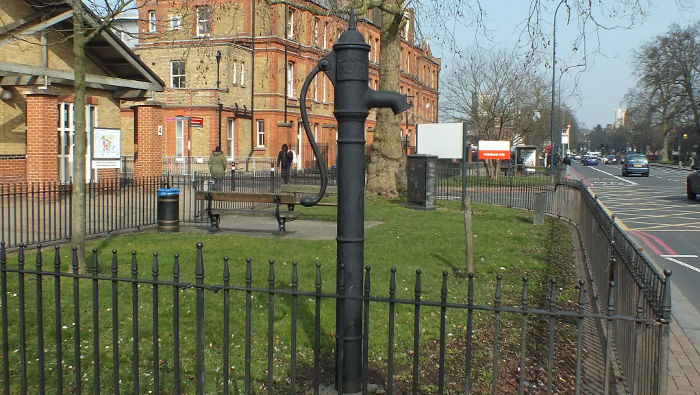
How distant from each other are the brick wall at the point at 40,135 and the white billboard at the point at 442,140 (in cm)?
1113

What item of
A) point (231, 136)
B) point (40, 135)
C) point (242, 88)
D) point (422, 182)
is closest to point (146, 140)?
point (40, 135)

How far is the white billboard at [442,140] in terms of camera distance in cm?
2031

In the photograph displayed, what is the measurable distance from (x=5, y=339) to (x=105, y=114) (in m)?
20.0

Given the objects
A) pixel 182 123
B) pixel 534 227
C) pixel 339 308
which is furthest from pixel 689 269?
pixel 182 123

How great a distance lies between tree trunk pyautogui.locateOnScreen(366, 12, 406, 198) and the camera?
2106 centimetres

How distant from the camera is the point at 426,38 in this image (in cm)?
2017

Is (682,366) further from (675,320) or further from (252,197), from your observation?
(252,197)

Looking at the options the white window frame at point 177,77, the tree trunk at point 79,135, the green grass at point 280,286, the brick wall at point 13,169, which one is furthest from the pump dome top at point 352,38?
the white window frame at point 177,77

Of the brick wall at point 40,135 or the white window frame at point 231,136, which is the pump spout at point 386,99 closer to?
the brick wall at point 40,135

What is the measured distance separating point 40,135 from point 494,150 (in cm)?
1864

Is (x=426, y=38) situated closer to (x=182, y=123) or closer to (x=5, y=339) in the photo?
(x=5, y=339)

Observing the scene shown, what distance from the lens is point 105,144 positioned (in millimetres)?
16203

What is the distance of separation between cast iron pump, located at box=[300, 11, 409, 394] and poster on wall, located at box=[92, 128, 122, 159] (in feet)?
44.2

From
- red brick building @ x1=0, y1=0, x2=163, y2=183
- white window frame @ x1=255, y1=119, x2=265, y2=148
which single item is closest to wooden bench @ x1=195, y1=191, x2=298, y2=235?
red brick building @ x1=0, y1=0, x2=163, y2=183
